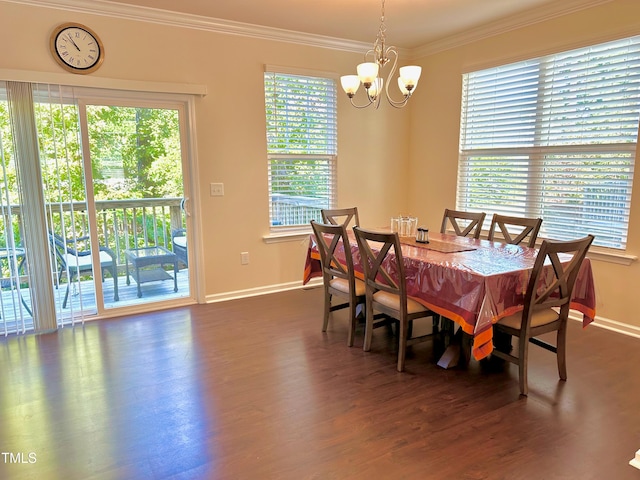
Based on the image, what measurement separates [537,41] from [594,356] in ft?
9.04

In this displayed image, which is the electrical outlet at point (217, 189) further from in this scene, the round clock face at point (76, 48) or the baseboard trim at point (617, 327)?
the baseboard trim at point (617, 327)

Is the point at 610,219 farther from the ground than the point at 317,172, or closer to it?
closer to it

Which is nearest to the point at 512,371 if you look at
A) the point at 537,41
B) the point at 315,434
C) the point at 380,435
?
the point at 380,435

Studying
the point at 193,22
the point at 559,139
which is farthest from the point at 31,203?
the point at 559,139

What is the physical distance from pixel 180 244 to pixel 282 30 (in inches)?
93.8

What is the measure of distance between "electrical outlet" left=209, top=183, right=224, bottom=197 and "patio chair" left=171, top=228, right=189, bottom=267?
18.3 inches

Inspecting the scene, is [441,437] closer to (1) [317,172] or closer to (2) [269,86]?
(1) [317,172]

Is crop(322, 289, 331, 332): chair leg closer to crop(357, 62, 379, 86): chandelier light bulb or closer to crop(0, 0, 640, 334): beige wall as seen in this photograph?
crop(0, 0, 640, 334): beige wall

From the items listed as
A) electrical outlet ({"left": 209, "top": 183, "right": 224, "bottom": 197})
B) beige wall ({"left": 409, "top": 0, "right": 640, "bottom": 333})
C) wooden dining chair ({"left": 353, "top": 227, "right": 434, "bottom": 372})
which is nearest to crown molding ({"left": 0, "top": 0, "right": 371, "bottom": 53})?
beige wall ({"left": 409, "top": 0, "right": 640, "bottom": 333})

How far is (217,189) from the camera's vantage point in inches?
167

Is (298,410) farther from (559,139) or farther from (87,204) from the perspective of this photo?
(559,139)

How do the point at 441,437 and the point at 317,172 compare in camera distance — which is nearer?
the point at 441,437

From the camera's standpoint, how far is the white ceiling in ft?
11.7

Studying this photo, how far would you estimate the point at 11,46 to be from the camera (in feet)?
10.8
